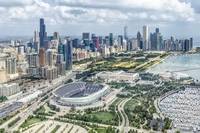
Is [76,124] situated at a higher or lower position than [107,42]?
lower

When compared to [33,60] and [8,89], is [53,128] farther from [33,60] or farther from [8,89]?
[33,60]

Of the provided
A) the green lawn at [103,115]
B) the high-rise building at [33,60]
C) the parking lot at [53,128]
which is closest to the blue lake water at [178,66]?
the high-rise building at [33,60]

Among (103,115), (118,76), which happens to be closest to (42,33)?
(118,76)

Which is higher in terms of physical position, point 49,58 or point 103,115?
point 49,58

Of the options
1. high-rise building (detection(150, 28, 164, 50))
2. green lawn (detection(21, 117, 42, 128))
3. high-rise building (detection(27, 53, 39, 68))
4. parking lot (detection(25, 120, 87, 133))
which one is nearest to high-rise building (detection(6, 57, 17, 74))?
high-rise building (detection(27, 53, 39, 68))

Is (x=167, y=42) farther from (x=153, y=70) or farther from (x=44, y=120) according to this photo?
(x=44, y=120)

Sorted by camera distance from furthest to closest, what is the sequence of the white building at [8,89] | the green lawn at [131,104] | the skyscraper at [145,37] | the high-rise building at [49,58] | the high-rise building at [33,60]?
the skyscraper at [145,37] → the high-rise building at [33,60] → the high-rise building at [49,58] → the white building at [8,89] → the green lawn at [131,104]

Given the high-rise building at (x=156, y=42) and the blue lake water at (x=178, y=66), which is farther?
the high-rise building at (x=156, y=42)

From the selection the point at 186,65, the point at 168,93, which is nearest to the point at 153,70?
the point at 186,65

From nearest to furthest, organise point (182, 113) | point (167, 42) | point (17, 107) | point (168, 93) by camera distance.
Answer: point (182, 113), point (17, 107), point (168, 93), point (167, 42)

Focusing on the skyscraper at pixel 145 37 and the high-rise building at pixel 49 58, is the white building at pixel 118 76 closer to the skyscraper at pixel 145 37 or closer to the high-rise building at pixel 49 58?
the high-rise building at pixel 49 58

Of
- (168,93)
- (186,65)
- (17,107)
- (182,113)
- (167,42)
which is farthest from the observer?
(167,42)
